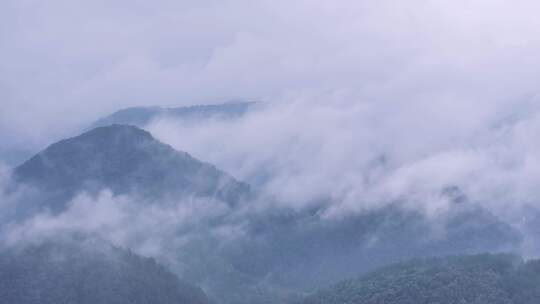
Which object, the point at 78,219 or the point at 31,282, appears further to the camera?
the point at 78,219

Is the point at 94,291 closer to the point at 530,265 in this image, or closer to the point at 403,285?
the point at 403,285

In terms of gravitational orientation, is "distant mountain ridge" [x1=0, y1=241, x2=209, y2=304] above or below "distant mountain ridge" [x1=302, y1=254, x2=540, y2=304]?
above

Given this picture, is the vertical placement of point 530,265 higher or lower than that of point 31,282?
lower

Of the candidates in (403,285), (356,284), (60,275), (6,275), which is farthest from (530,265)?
(6,275)

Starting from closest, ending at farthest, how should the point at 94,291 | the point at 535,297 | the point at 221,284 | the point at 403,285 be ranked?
the point at 535,297 → the point at 403,285 → the point at 94,291 → the point at 221,284

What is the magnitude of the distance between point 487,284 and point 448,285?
654 centimetres

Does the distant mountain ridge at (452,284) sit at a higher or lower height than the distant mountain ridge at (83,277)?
lower

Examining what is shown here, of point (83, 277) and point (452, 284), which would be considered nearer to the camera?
point (452, 284)

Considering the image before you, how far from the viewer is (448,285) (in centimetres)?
13788

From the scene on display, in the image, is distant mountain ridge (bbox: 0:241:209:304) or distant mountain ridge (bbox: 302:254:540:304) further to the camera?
distant mountain ridge (bbox: 0:241:209:304)

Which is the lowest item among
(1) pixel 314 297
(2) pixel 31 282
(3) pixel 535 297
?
(3) pixel 535 297

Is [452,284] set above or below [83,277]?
below

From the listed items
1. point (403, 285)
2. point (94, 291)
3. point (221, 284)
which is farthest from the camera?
point (221, 284)

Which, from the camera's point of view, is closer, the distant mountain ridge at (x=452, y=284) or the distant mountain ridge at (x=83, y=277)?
the distant mountain ridge at (x=452, y=284)
